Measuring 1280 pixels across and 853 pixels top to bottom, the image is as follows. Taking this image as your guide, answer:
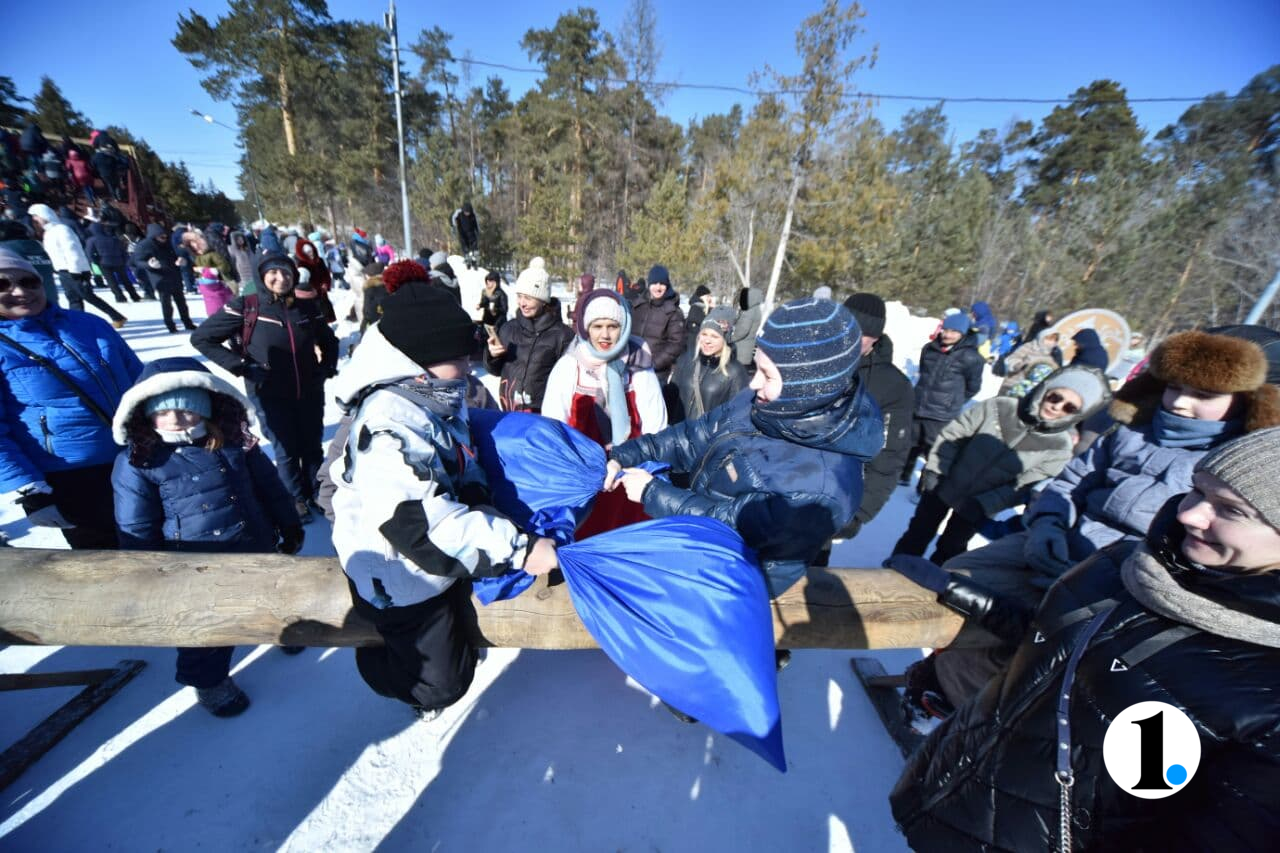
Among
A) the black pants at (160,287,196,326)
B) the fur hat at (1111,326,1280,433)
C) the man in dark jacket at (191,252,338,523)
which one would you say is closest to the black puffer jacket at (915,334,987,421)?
the fur hat at (1111,326,1280,433)

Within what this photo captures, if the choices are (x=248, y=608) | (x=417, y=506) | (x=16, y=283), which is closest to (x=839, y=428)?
(x=417, y=506)

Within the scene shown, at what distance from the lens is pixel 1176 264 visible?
17.0m

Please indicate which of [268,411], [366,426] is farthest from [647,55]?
[366,426]

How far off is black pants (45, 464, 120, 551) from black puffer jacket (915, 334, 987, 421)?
595cm

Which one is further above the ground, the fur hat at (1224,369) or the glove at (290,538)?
the fur hat at (1224,369)

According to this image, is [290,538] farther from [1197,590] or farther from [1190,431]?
[1190,431]

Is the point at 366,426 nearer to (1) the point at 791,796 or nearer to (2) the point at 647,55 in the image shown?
(1) the point at 791,796

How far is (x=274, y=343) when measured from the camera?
9.75ft

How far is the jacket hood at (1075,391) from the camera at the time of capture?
239 centimetres

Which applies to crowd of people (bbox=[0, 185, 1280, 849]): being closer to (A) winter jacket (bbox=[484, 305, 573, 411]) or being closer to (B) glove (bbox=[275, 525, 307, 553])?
(B) glove (bbox=[275, 525, 307, 553])

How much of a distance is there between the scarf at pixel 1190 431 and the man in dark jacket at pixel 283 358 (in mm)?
4453

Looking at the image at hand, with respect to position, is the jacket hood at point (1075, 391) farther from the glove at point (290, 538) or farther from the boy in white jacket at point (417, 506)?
the glove at point (290, 538)

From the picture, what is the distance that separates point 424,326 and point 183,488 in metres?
1.36

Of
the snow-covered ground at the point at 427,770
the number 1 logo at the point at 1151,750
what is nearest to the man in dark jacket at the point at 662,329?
the snow-covered ground at the point at 427,770
